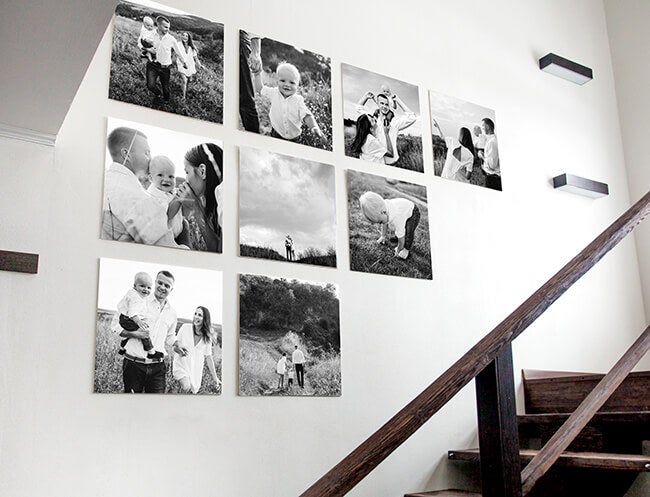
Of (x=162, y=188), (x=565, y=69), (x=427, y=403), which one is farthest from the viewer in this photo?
(x=565, y=69)

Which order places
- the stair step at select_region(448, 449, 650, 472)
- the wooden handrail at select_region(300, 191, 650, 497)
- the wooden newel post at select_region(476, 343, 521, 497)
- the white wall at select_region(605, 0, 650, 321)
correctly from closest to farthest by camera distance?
the wooden handrail at select_region(300, 191, 650, 497) → the wooden newel post at select_region(476, 343, 521, 497) → the stair step at select_region(448, 449, 650, 472) → the white wall at select_region(605, 0, 650, 321)

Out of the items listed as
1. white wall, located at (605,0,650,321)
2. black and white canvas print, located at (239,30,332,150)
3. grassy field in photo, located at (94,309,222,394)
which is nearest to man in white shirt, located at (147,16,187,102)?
black and white canvas print, located at (239,30,332,150)

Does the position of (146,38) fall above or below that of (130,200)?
above

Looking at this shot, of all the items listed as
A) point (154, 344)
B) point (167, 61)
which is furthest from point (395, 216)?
point (154, 344)

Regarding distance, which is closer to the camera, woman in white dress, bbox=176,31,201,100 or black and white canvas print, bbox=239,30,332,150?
woman in white dress, bbox=176,31,201,100

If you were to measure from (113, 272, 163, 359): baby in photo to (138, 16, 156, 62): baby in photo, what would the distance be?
97 cm

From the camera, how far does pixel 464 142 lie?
4.31m

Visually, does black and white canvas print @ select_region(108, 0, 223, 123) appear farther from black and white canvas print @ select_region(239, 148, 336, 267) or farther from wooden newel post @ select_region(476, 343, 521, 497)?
wooden newel post @ select_region(476, 343, 521, 497)

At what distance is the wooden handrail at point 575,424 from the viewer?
1961 millimetres

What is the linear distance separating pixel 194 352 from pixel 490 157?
2301 millimetres

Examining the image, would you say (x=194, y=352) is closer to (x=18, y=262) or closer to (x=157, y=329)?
(x=157, y=329)

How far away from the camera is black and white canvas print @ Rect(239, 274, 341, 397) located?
3.19 metres

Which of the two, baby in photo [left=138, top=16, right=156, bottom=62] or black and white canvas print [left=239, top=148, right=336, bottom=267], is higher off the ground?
baby in photo [left=138, top=16, right=156, bottom=62]

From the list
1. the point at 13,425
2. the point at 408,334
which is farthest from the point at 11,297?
the point at 408,334
